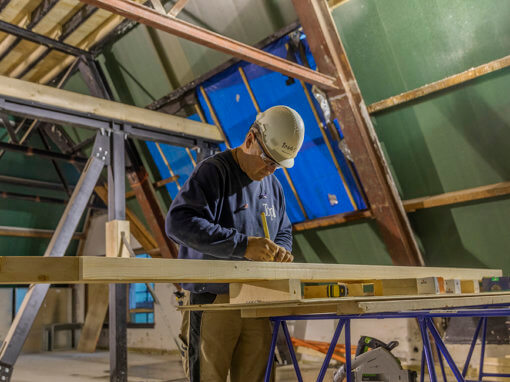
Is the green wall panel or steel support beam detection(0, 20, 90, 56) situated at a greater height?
steel support beam detection(0, 20, 90, 56)

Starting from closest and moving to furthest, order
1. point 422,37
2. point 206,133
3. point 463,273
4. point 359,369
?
point 359,369
point 463,273
point 422,37
point 206,133

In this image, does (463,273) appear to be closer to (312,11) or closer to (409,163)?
(409,163)

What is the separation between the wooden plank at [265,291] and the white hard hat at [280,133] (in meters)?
0.62

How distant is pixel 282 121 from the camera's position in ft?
7.57

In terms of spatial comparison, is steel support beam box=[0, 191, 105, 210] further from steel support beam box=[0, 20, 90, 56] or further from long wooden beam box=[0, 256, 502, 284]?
long wooden beam box=[0, 256, 502, 284]

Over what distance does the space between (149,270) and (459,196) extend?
3199mm

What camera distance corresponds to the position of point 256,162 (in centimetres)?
228

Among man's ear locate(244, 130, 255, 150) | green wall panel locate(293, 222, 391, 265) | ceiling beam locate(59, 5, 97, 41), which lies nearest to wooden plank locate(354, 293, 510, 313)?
man's ear locate(244, 130, 255, 150)

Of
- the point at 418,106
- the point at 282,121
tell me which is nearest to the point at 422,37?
the point at 418,106

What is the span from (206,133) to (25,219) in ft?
14.1

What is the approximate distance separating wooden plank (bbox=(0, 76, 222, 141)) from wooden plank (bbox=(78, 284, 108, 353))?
421cm

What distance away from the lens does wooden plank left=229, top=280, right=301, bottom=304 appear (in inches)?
71.1

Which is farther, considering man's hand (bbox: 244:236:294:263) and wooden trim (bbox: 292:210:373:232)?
wooden trim (bbox: 292:210:373:232)

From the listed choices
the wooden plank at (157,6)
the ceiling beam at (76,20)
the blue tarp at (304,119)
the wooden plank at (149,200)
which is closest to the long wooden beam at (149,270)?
the wooden plank at (157,6)
